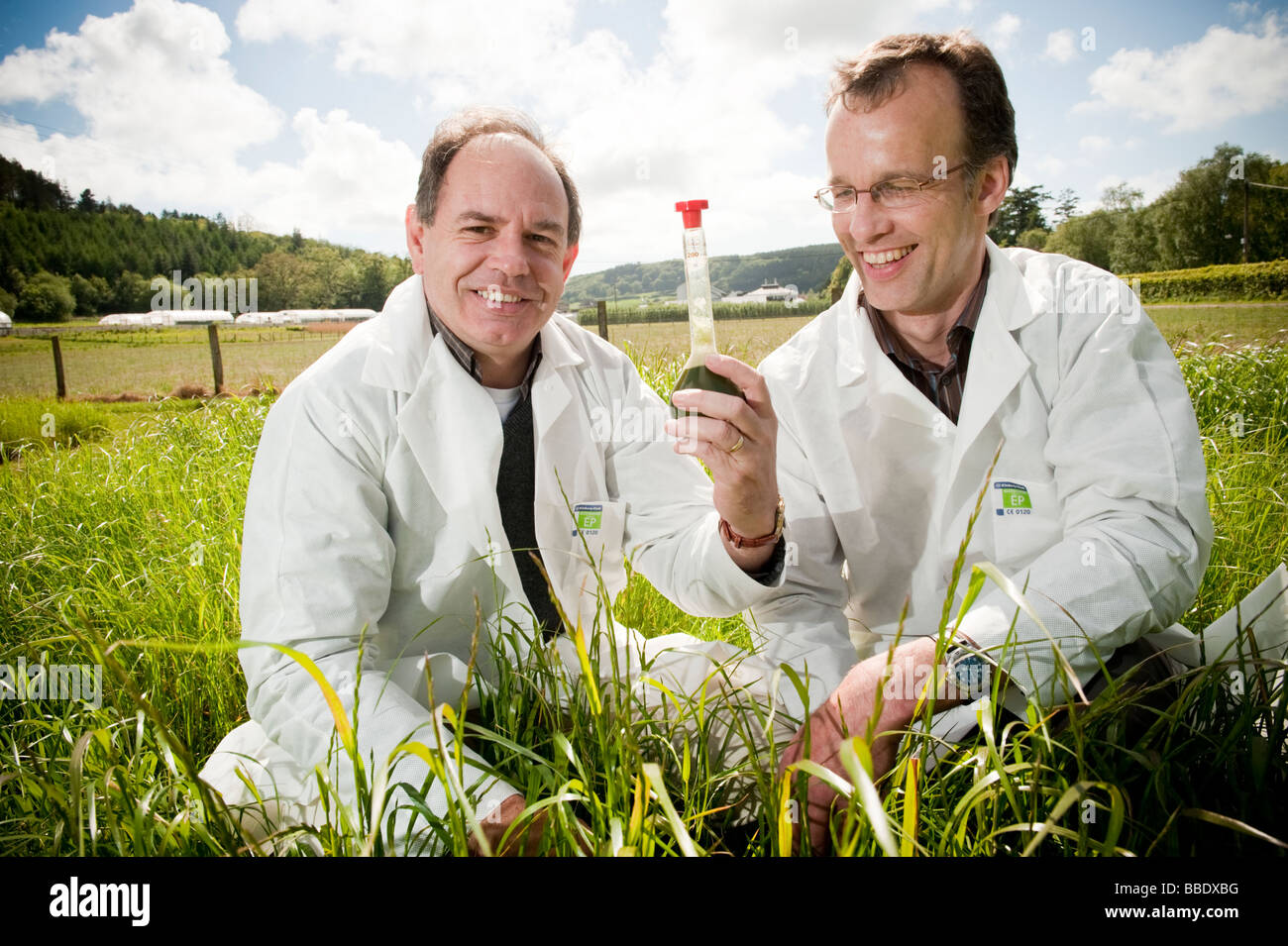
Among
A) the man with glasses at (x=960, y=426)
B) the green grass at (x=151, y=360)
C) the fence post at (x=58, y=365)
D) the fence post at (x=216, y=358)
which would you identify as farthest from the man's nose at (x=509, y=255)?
the fence post at (x=216, y=358)

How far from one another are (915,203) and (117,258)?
7.90ft

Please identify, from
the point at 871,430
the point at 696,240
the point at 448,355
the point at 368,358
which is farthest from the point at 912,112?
the point at 368,358

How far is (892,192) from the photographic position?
186cm

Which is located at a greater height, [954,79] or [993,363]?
[954,79]

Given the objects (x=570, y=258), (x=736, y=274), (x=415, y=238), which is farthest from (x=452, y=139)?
(x=736, y=274)

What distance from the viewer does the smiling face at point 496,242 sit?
1.64 metres

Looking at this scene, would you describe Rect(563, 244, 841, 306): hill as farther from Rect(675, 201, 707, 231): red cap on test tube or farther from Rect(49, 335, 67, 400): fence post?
Rect(49, 335, 67, 400): fence post

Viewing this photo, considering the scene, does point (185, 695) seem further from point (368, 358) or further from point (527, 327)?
point (527, 327)

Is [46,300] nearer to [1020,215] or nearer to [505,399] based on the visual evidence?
[505,399]

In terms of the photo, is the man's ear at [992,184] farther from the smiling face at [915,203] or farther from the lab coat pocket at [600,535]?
the lab coat pocket at [600,535]

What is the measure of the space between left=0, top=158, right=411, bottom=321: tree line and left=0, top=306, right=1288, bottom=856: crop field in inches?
16.0

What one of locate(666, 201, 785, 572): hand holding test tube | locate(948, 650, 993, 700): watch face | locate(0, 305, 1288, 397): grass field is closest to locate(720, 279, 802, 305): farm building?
locate(0, 305, 1288, 397): grass field

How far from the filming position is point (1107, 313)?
1701 millimetres
